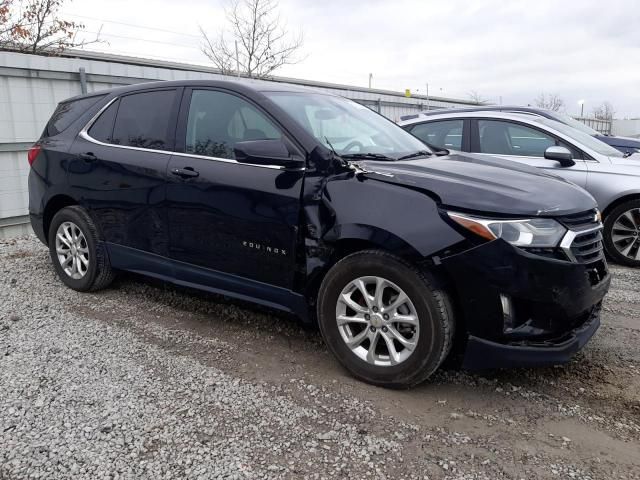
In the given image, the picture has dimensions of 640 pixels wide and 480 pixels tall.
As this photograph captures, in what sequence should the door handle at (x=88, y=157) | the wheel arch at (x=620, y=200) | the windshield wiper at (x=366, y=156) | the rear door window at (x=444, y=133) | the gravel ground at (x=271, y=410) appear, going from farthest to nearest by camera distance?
the rear door window at (x=444, y=133)
the wheel arch at (x=620, y=200)
the door handle at (x=88, y=157)
the windshield wiper at (x=366, y=156)
the gravel ground at (x=271, y=410)

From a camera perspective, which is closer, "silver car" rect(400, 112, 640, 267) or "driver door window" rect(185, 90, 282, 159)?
"driver door window" rect(185, 90, 282, 159)

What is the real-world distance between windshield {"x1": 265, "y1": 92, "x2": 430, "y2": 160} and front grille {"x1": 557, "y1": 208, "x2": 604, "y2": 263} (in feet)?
3.90

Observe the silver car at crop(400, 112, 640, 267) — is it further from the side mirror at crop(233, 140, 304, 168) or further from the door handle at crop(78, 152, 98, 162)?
the door handle at crop(78, 152, 98, 162)

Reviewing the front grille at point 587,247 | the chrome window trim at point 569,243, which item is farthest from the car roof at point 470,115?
the chrome window trim at point 569,243

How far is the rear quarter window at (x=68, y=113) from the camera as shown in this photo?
463cm

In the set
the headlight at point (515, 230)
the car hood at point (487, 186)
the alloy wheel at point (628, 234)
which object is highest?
the car hood at point (487, 186)

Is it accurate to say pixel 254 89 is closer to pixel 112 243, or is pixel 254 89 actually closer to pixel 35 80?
pixel 112 243

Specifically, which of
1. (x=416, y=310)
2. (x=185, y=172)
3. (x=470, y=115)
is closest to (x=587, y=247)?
(x=416, y=310)

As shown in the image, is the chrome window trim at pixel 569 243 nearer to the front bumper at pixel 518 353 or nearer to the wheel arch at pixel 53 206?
the front bumper at pixel 518 353

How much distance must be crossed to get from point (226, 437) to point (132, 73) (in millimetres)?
7114

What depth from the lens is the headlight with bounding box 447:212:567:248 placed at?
2701 mm

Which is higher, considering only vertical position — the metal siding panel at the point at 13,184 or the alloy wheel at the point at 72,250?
the metal siding panel at the point at 13,184

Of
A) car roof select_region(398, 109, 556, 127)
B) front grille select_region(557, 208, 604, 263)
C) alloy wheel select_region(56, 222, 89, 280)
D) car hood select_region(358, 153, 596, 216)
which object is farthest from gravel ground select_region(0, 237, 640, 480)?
car roof select_region(398, 109, 556, 127)

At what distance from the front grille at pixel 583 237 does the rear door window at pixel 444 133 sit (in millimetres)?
3805
